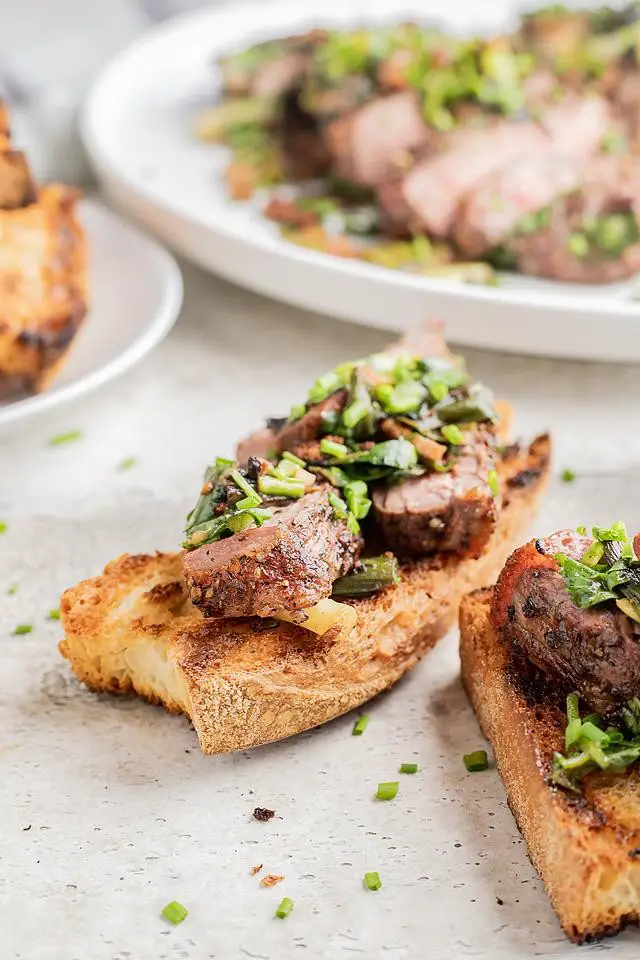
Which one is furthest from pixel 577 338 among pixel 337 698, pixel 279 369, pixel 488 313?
pixel 337 698

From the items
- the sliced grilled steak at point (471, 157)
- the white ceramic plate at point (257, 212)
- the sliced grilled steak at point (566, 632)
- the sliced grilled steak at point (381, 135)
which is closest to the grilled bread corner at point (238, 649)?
the sliced grilled steak at point (566, 632)

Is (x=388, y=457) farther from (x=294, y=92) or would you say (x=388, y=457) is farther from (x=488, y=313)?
(x=294, y=92)

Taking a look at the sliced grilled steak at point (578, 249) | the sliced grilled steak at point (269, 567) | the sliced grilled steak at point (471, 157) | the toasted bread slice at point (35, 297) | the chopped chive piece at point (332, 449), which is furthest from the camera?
the sliced grilled steak at point (471, 157)

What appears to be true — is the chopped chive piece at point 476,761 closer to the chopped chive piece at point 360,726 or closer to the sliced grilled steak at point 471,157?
the chopped chive piece at point 360,726

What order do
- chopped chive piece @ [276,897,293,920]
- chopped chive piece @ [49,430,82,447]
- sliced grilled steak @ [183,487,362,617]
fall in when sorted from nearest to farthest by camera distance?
chopped chive piece @ [276,897,293,920] < sliced grilled steak @ [183,487,362,617] < chopped chive piece @ [49,430,82,447]

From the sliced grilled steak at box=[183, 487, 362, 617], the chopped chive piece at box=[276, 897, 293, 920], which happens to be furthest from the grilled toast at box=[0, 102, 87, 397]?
the chopped chive piece at box=[276, 897, 293, 920]

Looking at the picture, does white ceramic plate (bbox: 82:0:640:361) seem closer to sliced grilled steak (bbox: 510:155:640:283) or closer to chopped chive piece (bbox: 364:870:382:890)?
sliced grilled steak (bbox: 510:155:640:283)
